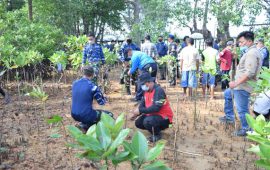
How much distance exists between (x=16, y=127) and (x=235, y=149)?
10.7 ft

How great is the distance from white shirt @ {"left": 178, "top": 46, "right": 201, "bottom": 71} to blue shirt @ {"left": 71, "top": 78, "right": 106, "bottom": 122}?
11.2ft

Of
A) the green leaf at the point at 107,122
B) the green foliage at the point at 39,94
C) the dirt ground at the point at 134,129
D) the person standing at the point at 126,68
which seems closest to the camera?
the green leaf at the point at 107,122

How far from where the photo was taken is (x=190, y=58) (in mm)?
7496

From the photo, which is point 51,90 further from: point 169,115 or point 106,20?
point 106,20

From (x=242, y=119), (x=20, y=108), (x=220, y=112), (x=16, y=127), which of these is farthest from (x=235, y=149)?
(x=20, y=108)

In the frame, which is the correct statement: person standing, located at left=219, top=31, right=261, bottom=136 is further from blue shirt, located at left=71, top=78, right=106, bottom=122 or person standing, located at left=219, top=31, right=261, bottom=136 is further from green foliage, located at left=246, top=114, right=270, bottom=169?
green foliage, located at left=246, top=114, right=270, bottom=169

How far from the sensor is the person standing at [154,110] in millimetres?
4488

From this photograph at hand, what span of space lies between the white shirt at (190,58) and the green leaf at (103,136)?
20.9 feet

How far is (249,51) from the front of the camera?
458cm

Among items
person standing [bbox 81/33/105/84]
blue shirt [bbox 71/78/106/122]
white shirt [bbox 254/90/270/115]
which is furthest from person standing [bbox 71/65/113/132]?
person standing [bbox 81/33/105/84]

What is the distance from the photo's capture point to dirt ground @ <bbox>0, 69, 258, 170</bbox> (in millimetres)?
3873

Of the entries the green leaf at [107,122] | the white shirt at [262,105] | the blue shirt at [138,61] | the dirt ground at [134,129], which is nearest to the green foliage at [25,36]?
the dirt ground at [134,129]

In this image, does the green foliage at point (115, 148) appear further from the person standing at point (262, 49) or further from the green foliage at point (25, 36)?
the green foliage at point (25, 36)

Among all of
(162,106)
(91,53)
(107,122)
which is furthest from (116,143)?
(91,53)
